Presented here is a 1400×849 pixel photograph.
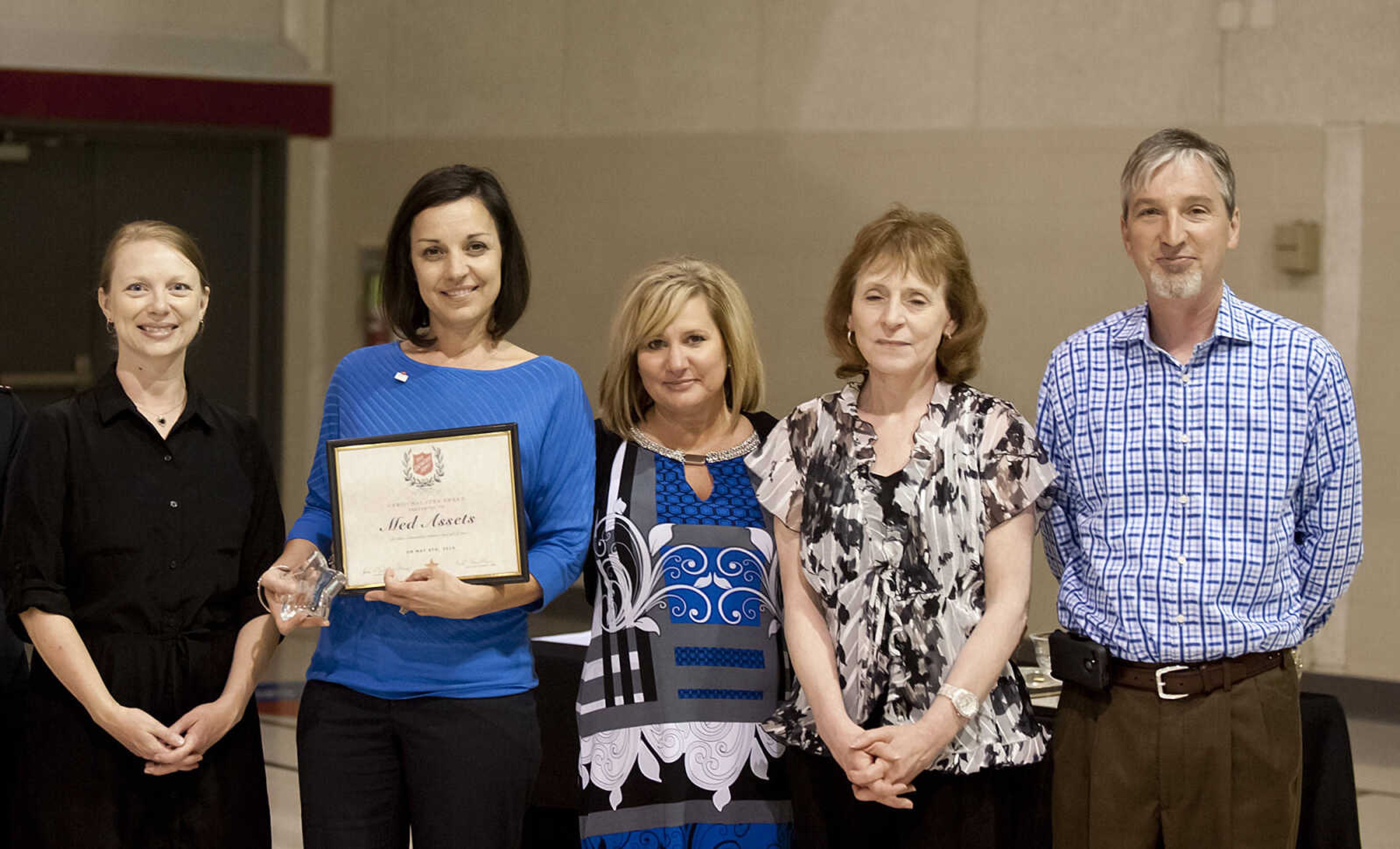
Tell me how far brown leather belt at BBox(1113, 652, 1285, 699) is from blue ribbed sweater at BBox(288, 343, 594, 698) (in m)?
1.05

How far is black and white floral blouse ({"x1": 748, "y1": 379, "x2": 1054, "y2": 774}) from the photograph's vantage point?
2543 mm

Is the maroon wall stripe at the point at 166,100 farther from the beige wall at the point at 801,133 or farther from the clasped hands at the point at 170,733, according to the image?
the clasped hands at the point at 170,733

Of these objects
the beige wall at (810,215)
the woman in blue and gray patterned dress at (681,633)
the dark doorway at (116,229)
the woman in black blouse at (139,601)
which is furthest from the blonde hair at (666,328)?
the dark doorway at (116,229)

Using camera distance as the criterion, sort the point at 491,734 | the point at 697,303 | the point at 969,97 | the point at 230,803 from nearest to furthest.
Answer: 1. the point at 491,734
2. the point at 230,803
3. the point at 697,303
4. the point at 969,97

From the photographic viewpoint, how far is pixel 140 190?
9.23 m

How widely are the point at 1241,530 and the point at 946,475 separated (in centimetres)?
53

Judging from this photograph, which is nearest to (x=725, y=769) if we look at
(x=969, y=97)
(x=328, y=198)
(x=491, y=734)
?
(x=491, y=734)

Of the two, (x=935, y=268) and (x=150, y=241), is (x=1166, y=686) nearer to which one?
(x=935, y=268)

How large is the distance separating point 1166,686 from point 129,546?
1887 mm

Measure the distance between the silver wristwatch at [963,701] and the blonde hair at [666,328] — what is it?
0.77 metres

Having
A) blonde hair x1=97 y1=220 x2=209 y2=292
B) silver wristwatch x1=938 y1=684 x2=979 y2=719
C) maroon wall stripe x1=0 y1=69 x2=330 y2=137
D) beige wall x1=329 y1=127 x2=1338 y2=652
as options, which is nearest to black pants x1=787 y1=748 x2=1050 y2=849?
silver wristwatch x1=938 y1=684 x2=979 y2=719

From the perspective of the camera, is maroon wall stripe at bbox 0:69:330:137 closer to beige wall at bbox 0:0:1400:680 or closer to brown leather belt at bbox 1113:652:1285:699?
beige wall at bbox 0:0:1400:680

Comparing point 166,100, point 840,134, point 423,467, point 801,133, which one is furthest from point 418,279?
point 166,100

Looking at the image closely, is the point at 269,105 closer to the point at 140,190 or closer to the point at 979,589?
the point at 140,190
